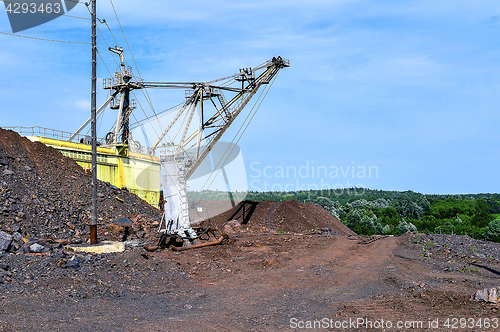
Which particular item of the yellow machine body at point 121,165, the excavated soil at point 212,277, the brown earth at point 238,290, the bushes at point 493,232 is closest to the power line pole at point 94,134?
the excavated soil at point 212,277

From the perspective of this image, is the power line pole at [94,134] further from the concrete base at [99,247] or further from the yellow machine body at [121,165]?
the yellow machine body at [121,165]

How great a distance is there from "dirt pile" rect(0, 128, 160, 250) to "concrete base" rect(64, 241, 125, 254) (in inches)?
37.8

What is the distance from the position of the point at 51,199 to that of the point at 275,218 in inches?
A: 569

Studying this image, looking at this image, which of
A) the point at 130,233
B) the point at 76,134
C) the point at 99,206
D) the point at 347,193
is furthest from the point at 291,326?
the point at 347,193

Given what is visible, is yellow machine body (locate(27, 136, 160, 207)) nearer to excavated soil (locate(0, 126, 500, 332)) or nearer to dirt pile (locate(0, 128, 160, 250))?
dirt pile (locate(0, 128, 160, 250))

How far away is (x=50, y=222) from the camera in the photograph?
17.3m

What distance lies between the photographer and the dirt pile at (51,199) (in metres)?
16.6

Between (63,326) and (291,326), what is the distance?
428 centimetres

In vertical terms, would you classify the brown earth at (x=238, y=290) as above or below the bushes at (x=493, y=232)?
above

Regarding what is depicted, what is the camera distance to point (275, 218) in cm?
2898

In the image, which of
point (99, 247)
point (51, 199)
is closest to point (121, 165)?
point (51, 199)

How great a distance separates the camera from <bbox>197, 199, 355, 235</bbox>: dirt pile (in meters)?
28.0

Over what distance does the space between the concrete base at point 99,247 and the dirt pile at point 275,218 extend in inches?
450

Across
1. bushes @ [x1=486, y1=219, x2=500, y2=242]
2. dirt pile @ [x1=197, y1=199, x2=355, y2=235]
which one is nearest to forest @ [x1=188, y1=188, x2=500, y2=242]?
bushes @ [x1=486, y1=219, x2=500, y2=242]
